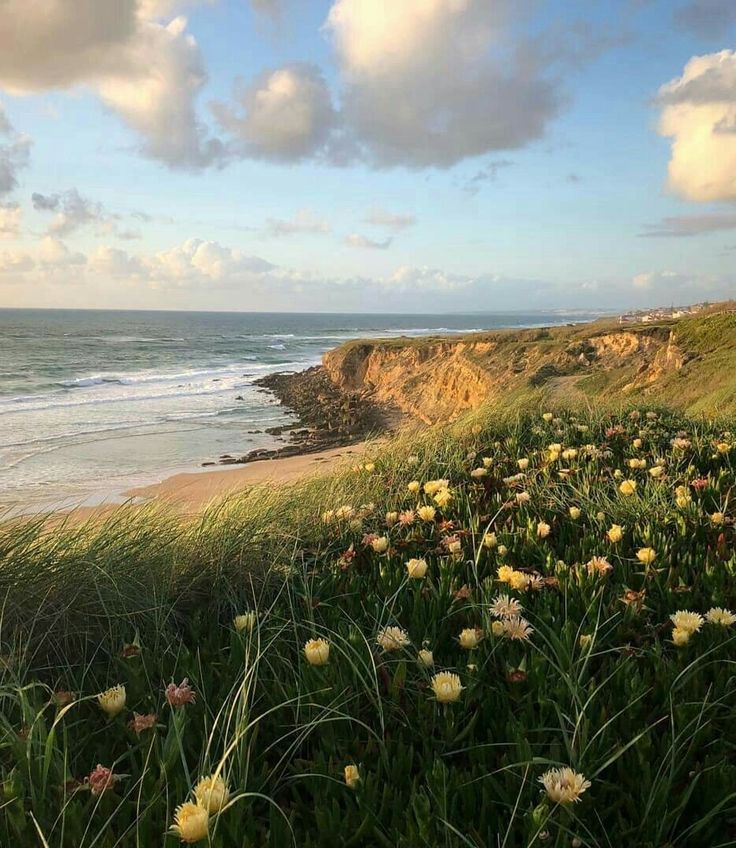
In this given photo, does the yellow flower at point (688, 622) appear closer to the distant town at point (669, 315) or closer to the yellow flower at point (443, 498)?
the yellow flower at point (443, 498)

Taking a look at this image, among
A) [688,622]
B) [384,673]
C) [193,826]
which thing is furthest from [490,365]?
[193,826]

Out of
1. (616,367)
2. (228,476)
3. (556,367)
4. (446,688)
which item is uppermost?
(446,688)

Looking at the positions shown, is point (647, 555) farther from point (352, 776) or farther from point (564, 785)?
point (352, 776)

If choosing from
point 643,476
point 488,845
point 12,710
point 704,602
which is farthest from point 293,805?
point 643,476

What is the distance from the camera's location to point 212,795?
1466mm

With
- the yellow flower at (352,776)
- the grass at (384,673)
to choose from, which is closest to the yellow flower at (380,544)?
the grass at (384,673)

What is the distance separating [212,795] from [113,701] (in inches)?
23.6

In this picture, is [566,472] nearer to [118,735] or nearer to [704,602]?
[704,602]

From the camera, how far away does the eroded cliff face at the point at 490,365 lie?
15795 millimetres

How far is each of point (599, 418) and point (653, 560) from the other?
3186 mm

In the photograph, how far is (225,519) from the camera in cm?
409


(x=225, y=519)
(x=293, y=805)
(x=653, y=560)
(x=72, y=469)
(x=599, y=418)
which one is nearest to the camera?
(x=293, y=805)

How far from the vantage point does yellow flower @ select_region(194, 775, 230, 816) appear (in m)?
1.46

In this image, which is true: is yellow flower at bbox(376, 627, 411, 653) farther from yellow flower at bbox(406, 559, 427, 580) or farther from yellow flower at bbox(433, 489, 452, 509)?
yellow flower at bbox(433, 489, 452, 509)
